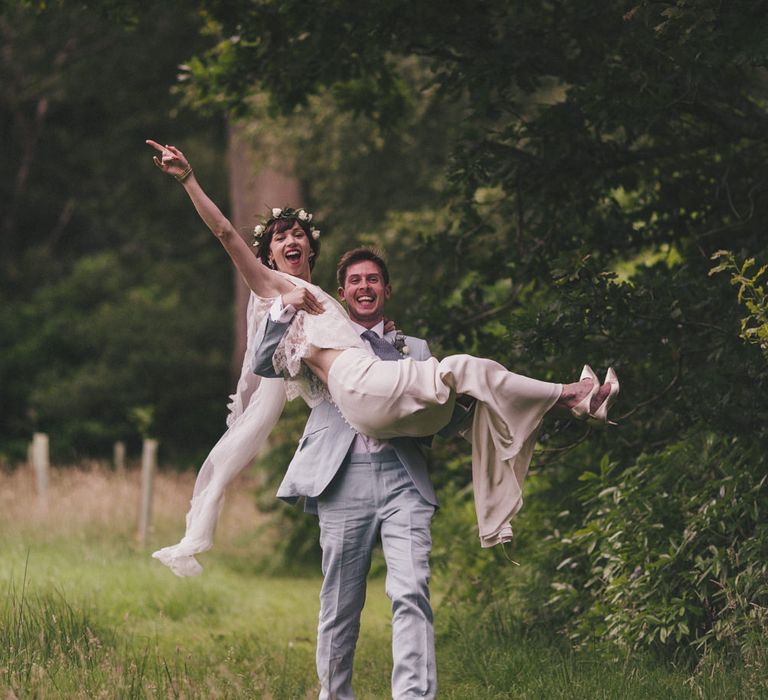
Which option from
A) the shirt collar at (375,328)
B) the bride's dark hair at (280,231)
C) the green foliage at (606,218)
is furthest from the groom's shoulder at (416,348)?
the green foliage at (606,218)

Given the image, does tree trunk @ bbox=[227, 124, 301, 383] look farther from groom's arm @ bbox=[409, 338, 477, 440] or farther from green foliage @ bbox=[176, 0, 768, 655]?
groom's arm @ bbox=[409, 338, 477, 440]

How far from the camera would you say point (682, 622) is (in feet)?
20.2

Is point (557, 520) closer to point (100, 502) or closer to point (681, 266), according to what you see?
point (681, 266)

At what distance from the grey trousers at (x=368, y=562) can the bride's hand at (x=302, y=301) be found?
63cm

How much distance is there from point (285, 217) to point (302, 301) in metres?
0.63

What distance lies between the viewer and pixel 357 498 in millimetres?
5102

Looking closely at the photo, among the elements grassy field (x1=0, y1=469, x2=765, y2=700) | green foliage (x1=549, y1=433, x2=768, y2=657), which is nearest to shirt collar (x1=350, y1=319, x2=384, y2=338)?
grassy field (x1=0, y1=469, x2=765, y2=700)

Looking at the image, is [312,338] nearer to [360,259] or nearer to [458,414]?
[360,259]

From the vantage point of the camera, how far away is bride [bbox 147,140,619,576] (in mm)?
4887

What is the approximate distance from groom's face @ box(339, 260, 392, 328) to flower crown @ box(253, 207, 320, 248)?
0.41 m

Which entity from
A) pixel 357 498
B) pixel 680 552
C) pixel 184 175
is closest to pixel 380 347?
pixel 357 498

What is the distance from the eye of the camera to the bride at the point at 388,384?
489 centimetres

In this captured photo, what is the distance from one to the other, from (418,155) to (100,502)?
7.63m

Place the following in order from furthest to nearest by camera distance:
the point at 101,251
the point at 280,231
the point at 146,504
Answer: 1. the point at 101,251
2. the point at 146,504
3. the point at 280,231
